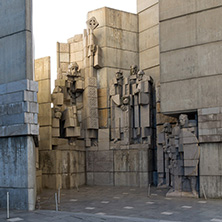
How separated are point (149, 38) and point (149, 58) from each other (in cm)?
113

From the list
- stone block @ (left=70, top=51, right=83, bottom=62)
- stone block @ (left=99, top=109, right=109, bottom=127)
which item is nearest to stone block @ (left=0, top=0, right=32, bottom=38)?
stone block @ (left=99, top=109, right=109, bottom=127)

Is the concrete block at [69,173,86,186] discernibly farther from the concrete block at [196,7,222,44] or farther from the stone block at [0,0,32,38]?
the concrete block at [196,7,222,44]

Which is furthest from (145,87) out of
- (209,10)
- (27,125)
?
(27,125)

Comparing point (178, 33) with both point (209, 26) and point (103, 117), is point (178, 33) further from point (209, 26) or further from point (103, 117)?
point (103, 117)

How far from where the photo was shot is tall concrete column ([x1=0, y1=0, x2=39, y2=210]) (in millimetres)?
9992

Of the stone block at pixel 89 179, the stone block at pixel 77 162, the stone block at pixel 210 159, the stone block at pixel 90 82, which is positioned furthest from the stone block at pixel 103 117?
the stone block at pixel 210 159

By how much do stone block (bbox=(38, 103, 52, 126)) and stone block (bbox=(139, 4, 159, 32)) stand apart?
286 inches

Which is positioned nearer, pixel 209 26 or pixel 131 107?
pixel 209 26

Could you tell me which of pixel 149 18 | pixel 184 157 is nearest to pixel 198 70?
pixel 184 157

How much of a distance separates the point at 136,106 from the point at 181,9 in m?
5.79

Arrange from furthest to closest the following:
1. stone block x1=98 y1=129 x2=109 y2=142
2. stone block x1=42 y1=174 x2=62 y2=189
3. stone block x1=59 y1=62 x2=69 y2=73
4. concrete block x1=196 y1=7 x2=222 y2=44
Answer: stone block x1=59 y1=62 x2=69 y2=73 < stone block x1=98 y1=129 x2=109 y2=142 < stone block x1=42 y1=174 x2=62 y2=189 < concrete block x1=196 y1=7 x2=222 y2=44

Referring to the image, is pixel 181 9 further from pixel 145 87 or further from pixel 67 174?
pixel 67 174

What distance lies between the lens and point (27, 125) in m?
10.0

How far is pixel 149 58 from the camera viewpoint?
766 inches
